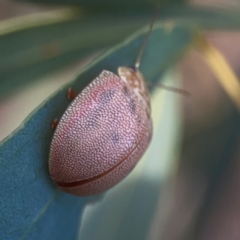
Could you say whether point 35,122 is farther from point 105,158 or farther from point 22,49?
point 22,49

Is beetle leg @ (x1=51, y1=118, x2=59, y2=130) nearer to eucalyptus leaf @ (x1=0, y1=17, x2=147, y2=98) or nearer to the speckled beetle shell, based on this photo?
the speckled beetle shell

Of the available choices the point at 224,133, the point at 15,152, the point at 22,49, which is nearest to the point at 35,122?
the point at 15,152

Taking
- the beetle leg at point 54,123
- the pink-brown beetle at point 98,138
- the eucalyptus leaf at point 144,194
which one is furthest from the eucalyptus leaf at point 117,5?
the beetle leg at point 54,123

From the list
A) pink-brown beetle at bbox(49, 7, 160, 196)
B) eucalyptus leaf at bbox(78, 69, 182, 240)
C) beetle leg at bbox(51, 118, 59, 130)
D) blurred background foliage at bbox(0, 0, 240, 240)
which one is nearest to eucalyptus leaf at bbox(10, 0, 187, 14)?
blurred background foliage at bbox(0, 0, 240, 240)

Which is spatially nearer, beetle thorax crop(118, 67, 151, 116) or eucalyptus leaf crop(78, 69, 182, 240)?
beetle thorax crop(118, 67, 151, 116)

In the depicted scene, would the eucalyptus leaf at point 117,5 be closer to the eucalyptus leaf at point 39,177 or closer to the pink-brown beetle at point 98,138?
the eucalyptus leaf at point 39,177

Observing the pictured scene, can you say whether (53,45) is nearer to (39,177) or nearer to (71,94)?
(71,94)

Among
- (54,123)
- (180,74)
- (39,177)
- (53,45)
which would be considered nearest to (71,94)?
(54,123)
